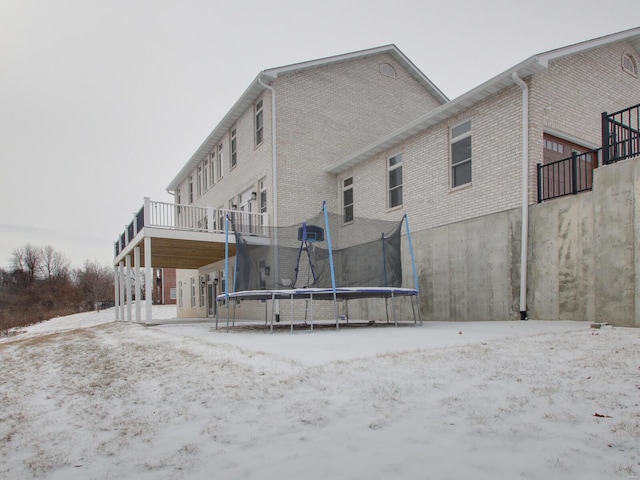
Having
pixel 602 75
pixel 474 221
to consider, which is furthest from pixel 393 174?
pixel 602 75

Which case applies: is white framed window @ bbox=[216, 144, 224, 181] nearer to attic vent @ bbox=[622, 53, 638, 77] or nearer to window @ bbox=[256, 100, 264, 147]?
window @ bbox=[256, 100, 264, 147]

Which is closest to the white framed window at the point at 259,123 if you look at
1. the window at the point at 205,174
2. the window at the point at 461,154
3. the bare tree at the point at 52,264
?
the window at the point at 205,174

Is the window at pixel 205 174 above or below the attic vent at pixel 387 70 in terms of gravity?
below

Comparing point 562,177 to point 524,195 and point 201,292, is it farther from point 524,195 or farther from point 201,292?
point 201,292

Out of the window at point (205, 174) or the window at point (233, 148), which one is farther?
the window at point (205, 174)

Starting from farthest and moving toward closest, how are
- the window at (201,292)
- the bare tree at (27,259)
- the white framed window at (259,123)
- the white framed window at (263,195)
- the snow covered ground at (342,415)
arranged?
the bare tree at (27,259) → the window at (201,292) → the white framed window at (259,123) → the white framed window at (263,195) → the snow covered ground at (342,415)

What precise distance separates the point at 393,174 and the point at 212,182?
412 inches

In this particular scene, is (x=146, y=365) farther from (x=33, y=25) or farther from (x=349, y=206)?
(x=349, y=206)

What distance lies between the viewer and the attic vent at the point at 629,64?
39.7 ft

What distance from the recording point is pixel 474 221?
34.4 feet

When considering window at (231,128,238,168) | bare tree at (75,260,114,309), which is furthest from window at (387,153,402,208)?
bare tree at (75,260,114,309)

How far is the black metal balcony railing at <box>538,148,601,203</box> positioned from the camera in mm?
9445

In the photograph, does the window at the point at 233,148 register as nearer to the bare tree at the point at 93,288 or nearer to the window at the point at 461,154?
the window at the point at 461,154

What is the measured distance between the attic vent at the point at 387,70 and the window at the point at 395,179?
220 inches
